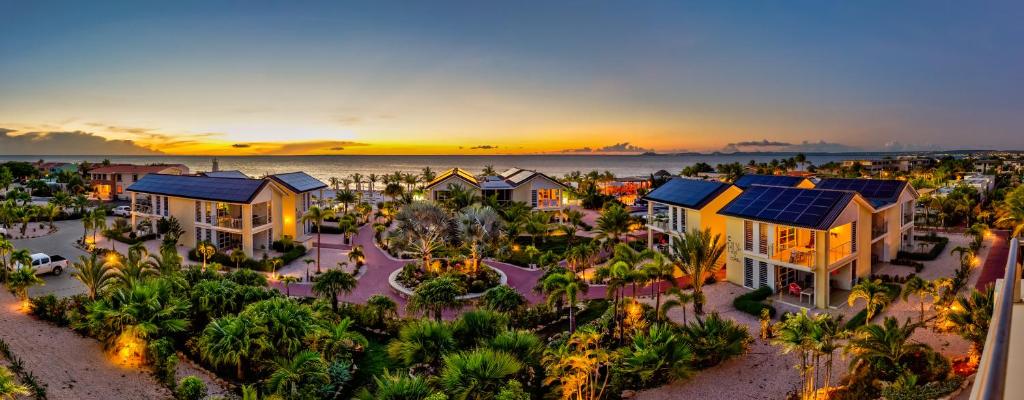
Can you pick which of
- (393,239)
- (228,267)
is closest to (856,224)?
(393,239)

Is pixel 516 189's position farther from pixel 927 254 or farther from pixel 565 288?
pixel 927 254

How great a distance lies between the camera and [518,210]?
3816cm

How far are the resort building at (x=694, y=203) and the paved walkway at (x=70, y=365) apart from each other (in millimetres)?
23147

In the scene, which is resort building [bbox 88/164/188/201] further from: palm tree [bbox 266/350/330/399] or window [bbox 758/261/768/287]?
window [bbox 758/261/768/287]

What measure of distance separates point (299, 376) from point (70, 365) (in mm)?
7596

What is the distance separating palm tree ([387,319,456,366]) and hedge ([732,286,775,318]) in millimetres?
12577

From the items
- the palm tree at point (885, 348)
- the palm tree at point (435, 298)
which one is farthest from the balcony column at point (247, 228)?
the palm tree at point (885, 348)

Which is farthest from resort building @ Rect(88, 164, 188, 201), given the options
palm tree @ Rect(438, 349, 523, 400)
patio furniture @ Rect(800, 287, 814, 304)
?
patio furniture @ Rect(800, 287, 814, 304)

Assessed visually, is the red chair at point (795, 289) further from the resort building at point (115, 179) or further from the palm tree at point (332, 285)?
the resort building at point (115, 179)

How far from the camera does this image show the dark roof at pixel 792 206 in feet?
70.7

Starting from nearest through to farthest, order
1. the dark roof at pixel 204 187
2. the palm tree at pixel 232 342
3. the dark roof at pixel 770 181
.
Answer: the palm tree at pixel 232 342 → the dark roof at pixel 204 187 → the dark roof at pixel 770 181

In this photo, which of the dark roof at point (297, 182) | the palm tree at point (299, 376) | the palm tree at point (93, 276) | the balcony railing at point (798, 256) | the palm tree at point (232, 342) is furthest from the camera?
the dark roof at point (297, 182)

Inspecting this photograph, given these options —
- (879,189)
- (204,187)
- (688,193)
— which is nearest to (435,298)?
(688,193)

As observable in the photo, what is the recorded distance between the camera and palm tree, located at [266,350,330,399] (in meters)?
13.9
